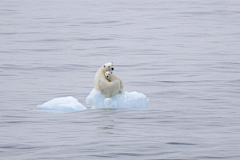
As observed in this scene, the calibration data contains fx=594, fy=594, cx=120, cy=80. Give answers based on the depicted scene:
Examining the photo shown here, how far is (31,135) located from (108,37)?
28645mm

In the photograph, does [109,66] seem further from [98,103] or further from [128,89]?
[128,89]

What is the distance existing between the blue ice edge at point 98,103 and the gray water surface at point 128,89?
0.63 ft

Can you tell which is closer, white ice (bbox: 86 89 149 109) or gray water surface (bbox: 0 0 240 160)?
gray water surface (bbox: 0 0 240 160)

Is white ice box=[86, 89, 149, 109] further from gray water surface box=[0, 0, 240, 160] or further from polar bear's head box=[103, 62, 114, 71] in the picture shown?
polar bear's head box=[103, 62, 114, 71]

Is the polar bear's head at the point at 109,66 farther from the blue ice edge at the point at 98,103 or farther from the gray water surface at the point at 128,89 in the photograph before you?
the gray water surface at the point at 128,89

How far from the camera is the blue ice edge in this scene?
1498cm

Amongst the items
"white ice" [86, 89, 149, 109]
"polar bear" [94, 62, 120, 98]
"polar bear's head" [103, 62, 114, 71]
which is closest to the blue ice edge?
"white ice" [86, 89, 149, 109]

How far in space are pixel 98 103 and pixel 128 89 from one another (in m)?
5.04

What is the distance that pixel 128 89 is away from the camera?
2003 centimetres

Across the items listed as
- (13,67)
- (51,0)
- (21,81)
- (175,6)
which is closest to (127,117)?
(21,81)

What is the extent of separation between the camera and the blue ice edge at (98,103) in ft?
49.1

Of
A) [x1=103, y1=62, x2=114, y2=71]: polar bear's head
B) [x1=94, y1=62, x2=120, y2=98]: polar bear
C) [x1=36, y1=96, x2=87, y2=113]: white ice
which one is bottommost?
[x1=36, y1=96, x2=87, y2=113]: white ice

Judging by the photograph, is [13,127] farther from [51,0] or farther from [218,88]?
[51,0]

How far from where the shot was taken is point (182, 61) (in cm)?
2767
